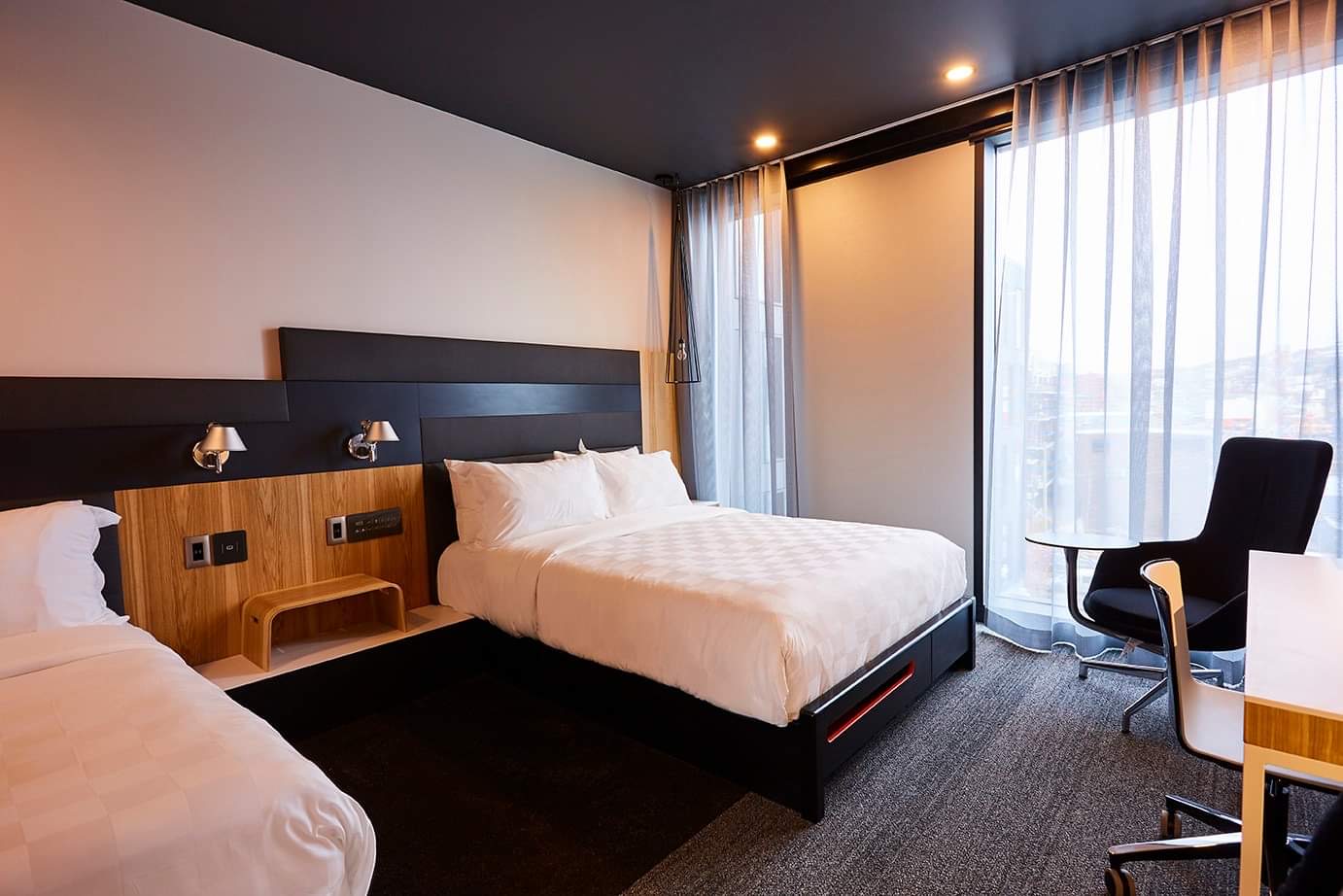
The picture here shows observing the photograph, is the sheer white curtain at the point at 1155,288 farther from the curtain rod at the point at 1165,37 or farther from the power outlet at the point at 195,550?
the power outlet at the point at 195,550

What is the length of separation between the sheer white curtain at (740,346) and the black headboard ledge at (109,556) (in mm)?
3143

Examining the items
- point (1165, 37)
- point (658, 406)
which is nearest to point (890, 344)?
point (658, 406)

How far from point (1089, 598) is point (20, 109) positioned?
4.31 meters

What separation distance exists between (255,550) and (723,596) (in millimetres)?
1950

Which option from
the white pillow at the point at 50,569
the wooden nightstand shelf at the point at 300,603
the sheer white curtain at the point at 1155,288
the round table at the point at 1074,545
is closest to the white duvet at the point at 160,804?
the white pillow at the point at 50,569

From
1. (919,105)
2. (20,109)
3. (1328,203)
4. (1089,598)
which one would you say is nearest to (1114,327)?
(1328,203)

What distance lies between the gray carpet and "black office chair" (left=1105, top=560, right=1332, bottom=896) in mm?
147

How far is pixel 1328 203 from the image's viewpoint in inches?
105

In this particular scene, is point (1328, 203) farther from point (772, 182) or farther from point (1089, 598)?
point (772, 182)

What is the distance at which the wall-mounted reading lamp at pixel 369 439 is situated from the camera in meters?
3.03

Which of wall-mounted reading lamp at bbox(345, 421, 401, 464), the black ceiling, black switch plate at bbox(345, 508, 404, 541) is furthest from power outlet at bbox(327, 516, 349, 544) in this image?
the black ceiling

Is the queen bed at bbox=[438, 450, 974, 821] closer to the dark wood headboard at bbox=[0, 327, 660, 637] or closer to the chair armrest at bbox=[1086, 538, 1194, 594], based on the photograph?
the dark wood headboard at bbox=[0, 327, 660, 637]

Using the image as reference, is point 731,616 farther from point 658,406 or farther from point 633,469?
point 658,406

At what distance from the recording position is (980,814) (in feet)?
6.85
